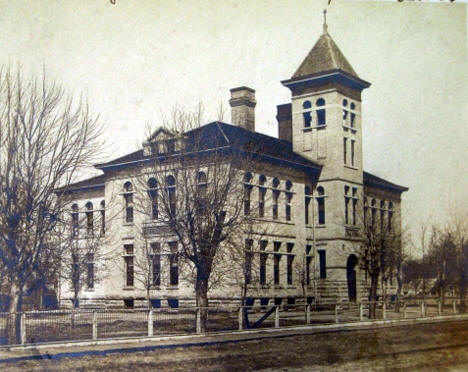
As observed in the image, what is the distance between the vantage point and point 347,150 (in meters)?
36.7

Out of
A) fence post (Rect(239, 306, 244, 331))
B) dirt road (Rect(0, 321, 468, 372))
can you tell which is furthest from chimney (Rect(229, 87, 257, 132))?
dirt road (Rect(0, 321, 468, 372))

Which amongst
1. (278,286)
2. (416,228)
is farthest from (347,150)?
(278,286)

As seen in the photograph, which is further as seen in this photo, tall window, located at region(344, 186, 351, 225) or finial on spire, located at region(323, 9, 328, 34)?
tall window, located at region(344, 186, 351, 225)

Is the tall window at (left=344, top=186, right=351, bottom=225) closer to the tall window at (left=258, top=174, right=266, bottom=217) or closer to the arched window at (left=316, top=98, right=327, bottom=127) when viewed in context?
the arched window at (left=316, top=98, right=327, bottom=127)

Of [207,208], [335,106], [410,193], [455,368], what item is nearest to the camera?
[455,368]

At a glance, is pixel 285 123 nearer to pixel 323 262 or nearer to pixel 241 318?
pixel 323 262

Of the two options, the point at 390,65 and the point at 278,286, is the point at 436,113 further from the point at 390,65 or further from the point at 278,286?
the point at 278,286

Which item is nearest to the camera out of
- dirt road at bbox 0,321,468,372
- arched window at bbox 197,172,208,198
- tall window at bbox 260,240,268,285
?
dirt road at bbox 0,321,468,372

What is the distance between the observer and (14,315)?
16.7m

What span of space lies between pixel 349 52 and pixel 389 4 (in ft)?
10.5

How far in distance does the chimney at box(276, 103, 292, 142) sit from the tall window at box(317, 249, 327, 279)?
359 inches

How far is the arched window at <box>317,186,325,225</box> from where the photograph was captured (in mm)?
37312

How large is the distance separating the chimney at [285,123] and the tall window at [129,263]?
1334 centimetres

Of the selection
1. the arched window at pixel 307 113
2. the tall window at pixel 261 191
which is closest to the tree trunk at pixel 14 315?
the tall window at pixel 261 191
